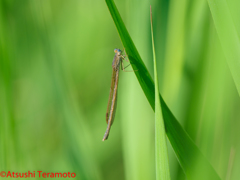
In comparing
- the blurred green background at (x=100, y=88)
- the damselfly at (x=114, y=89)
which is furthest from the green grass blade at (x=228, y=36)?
the damselfly at (x=114, y=89)

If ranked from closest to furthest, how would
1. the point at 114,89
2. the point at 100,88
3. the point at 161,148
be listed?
the point at 161,148 → the point at 114,89 → the point at 100,88

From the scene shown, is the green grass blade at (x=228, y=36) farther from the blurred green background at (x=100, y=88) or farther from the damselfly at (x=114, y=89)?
the damselfly at (x=114, y=89)

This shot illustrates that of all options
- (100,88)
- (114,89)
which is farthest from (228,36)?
(100,88)

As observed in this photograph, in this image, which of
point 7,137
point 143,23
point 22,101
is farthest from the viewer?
point 22,101

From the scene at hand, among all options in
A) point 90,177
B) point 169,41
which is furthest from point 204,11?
point 90,177

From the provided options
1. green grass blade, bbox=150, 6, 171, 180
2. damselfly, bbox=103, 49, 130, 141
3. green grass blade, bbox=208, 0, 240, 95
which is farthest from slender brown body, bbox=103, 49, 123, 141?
green grass blade, bbox=208, 0, 240, 95

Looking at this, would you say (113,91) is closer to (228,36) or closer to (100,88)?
(100,88)

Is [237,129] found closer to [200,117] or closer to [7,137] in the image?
[200,117]
